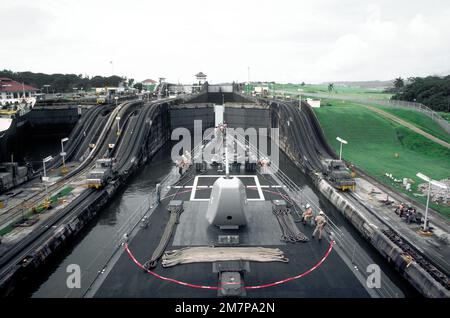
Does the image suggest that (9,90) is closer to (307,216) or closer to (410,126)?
(307,216)

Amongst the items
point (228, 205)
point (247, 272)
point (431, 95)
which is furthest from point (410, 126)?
point (247, 272)

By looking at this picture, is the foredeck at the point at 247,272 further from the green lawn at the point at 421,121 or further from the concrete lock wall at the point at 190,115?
the concrete lock wall at the point at 190,115

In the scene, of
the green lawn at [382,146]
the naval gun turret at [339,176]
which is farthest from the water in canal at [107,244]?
the green lawn at [382,146]

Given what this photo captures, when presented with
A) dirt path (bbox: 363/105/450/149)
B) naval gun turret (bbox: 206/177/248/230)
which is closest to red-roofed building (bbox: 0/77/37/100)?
naval gun turret (bbox: 206/177/248/230)

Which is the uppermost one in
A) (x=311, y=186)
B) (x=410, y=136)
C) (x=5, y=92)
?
(x=5, y=92)

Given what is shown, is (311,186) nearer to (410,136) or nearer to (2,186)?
(410,136)

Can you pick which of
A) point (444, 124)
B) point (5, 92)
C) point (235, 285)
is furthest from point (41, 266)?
point (5, 92)

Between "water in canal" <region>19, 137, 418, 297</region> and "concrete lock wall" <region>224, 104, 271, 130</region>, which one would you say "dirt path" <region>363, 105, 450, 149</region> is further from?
"water in canal" <region>19, 137, 418, 297</region>
